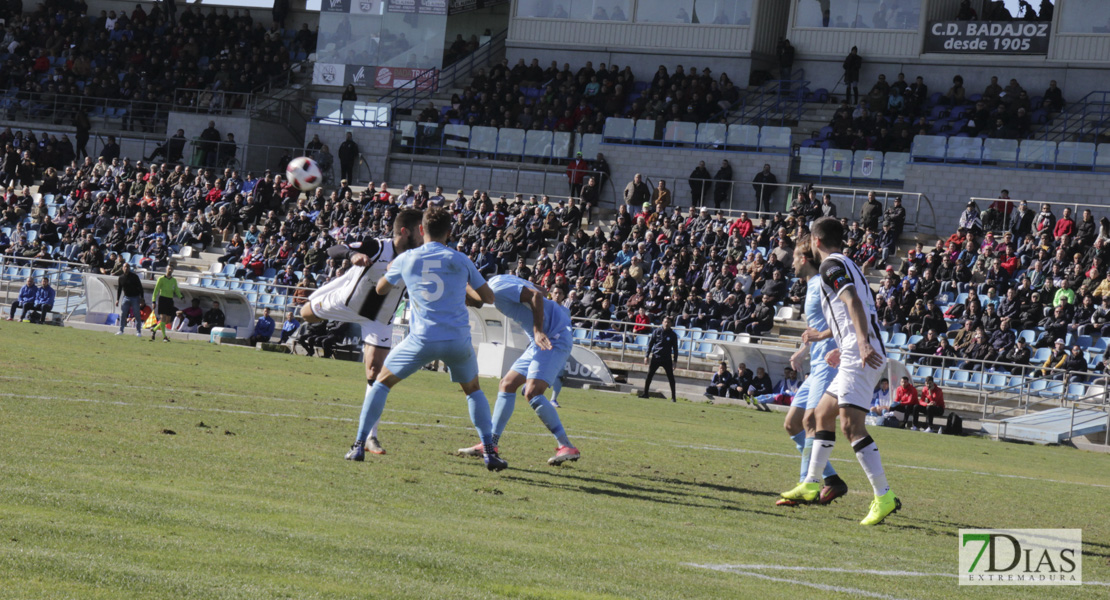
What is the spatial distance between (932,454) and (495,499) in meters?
10.6

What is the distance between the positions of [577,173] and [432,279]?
3078 cm

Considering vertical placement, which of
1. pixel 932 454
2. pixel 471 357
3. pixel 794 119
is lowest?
pixel 932 454

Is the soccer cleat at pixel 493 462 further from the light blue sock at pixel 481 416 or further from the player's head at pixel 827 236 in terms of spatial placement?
the player's head at pixel 827 236

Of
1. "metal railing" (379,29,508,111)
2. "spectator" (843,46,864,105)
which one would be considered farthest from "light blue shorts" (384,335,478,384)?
"metal railing" (379,29,508,111)

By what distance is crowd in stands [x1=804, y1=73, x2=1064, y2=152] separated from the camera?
3712 cm

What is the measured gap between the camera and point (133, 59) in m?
51.3

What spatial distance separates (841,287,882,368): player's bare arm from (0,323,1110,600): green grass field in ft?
3.86

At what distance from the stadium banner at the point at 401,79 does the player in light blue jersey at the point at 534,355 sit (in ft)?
122

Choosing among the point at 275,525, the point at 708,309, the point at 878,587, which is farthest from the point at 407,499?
the point at 708,309

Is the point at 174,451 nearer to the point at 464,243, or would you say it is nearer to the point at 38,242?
the point at 464,243

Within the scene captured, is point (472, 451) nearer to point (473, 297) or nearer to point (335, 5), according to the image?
point (473, 297)

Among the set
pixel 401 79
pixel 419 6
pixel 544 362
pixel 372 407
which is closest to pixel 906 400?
pixel 544 362

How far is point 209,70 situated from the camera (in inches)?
1972

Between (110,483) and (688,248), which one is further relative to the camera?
(688,248)
